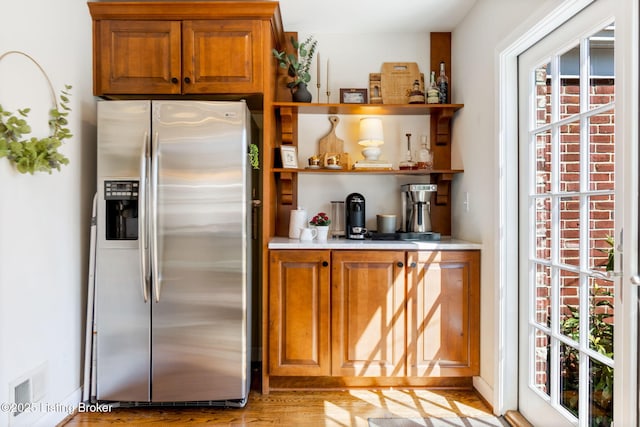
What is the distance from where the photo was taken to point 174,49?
2391 millimetres

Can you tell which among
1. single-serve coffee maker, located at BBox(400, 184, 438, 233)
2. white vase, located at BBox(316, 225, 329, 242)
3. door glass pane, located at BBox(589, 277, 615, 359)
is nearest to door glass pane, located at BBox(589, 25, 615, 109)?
door glass pane, located at BBox(589, 277, 615, 359)

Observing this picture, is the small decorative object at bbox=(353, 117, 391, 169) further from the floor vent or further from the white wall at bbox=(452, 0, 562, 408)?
the floor vent

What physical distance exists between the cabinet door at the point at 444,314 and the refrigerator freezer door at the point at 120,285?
1.55 m

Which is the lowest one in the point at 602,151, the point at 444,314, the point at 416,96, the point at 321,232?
the point at 444,314

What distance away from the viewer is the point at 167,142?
221 centimetres

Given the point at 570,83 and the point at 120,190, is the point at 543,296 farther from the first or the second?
the point at 120,190

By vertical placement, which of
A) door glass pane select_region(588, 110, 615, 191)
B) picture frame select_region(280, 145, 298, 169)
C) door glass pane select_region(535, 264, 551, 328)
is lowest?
door glass pane select_region(535, 264, 551, 328)

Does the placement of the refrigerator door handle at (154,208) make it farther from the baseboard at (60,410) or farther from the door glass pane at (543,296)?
the door glass pane at (543,296)

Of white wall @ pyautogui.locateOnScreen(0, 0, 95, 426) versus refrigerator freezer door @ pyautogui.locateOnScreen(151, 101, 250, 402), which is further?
refrigerator freezer door @ pyautogui.locateOnScreen(151, 101, 250, 402)

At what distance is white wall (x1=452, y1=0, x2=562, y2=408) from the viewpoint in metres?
2.20

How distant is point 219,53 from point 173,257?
1230 millimetres

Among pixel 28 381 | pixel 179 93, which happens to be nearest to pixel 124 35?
pixel 179 93

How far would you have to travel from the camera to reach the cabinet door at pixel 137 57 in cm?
239

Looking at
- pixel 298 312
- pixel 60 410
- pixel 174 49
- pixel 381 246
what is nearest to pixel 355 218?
pixel 381 246
